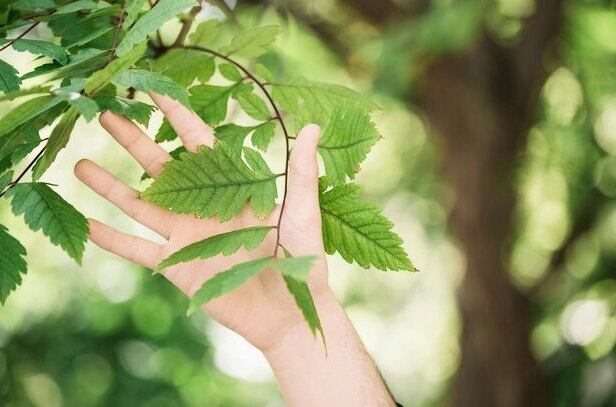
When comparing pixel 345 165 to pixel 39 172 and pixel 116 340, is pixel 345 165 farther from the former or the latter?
pixel 116 340

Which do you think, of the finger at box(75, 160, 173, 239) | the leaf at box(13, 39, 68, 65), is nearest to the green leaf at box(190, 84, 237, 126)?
the finger at box(75, 160, 173, 239)

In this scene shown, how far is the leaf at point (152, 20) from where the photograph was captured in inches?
28.1

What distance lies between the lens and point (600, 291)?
5129 mm

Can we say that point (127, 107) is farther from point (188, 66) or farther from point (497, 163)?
point (497, 163)

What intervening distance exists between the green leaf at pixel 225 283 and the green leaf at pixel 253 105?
0.98ft

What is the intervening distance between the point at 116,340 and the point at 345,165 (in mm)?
8507

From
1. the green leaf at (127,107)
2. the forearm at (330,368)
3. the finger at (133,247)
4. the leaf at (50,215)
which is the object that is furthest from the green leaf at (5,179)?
the forearm at (330,368)

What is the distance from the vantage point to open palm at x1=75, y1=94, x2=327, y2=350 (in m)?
0.89

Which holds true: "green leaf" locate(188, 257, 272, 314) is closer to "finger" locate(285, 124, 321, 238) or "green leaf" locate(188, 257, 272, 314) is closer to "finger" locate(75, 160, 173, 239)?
"finger" locate(285, 124, 321, 238)

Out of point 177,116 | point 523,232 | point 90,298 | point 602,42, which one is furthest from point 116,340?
point 177,116

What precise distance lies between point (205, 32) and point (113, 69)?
34 cm

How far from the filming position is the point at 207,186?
816 mm

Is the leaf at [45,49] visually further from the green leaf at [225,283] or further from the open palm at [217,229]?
the green leaf at [225,283]

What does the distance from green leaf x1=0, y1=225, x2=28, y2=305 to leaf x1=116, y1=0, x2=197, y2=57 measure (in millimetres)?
215
